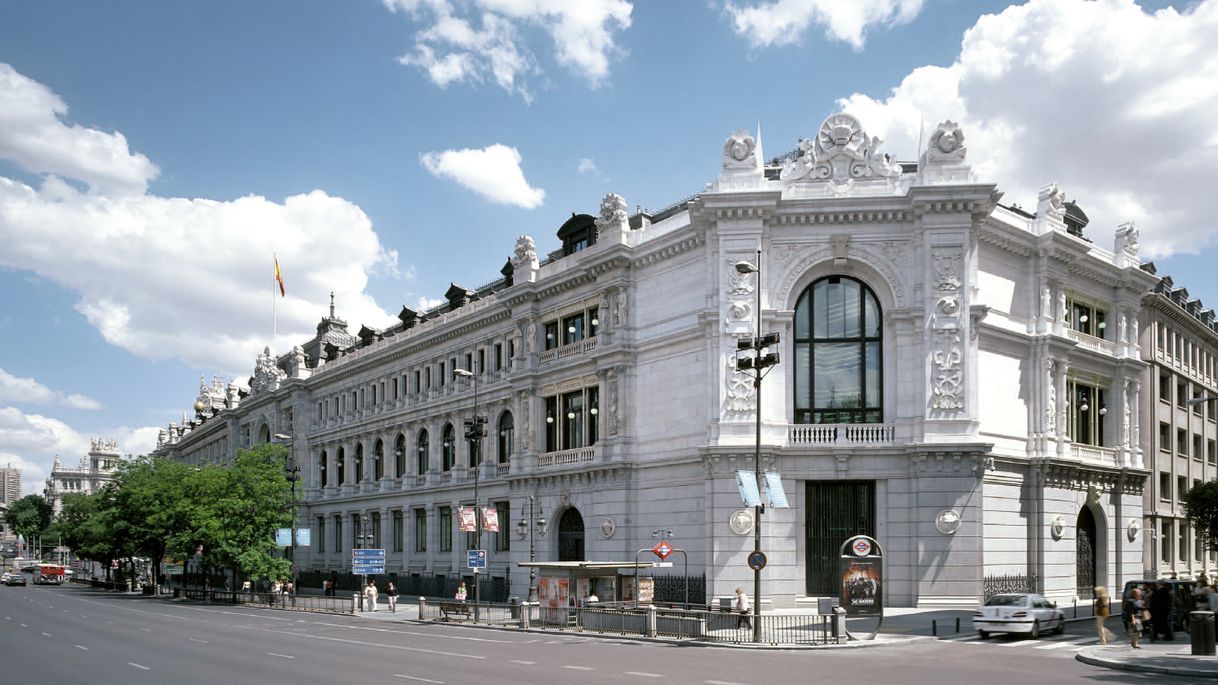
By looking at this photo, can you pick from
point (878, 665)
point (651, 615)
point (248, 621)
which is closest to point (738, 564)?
A: point (651, 615)

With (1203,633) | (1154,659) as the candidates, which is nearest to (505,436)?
(1154,659)

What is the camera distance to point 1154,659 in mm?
26266

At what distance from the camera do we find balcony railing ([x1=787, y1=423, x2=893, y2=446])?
4231 cm

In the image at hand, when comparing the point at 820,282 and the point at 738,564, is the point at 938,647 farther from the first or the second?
the point at 820,282

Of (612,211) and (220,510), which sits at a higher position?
(612,211)

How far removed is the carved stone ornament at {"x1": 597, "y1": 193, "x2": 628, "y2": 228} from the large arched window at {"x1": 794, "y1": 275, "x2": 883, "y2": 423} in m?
11.4

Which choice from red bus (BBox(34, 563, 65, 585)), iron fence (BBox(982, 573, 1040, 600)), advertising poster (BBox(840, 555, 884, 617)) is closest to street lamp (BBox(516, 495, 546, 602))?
iron fence (BBox(982, 573, 1040, 600))

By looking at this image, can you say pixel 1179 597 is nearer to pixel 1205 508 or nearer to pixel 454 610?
pixel 1205 508

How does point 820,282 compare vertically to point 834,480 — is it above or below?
above

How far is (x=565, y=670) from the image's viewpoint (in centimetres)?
2522

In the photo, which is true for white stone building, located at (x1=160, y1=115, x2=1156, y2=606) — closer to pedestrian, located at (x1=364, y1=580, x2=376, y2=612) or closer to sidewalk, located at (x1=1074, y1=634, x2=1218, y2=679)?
pedestrian, located at (x1=364, y1=580, x2=376, y2=612)

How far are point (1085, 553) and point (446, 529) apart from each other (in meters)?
38.3

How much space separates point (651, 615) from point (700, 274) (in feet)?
54.3

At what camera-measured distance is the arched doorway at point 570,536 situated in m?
53.2
